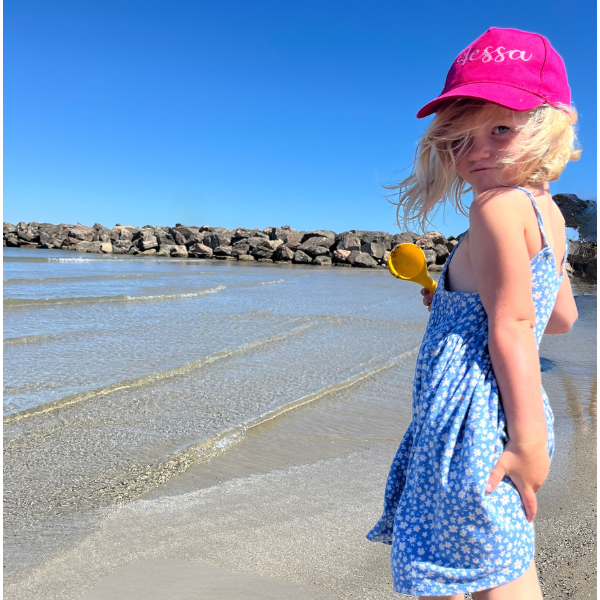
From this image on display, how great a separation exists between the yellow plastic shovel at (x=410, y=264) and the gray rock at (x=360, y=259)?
26467mm

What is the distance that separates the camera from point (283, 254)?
97.2 feet

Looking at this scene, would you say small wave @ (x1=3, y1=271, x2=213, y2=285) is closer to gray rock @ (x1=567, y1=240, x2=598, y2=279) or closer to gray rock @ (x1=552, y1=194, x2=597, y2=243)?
gray rock @ (x1=552, y1=194, x2=597, y2=243)

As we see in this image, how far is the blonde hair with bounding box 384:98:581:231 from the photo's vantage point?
1314 mm

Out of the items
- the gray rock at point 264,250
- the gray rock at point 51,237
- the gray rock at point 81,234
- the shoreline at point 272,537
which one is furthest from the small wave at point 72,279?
the gray rock at point 51,237

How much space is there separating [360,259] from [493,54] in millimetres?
27056

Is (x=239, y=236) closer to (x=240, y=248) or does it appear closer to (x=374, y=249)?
(x=240, y=248)

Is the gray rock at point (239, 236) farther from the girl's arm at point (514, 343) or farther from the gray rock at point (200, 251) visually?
the girl's arm at point (514, 343)

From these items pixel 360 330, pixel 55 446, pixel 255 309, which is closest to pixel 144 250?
pixel 255 309

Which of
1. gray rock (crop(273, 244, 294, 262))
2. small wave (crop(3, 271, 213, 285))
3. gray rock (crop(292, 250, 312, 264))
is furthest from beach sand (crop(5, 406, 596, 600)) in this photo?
gray rock (crop(273, 244, 294, 262))

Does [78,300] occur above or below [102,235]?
below

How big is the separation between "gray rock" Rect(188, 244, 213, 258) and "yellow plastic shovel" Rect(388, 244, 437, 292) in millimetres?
30369

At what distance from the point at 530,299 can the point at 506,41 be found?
595 mm

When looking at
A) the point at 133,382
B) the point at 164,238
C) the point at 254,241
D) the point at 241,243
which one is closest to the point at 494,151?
the point at 133,382

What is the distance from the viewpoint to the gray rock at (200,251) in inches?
1256
